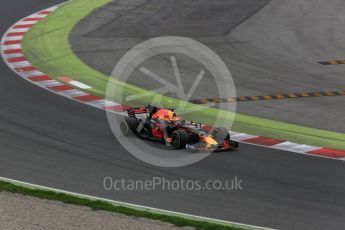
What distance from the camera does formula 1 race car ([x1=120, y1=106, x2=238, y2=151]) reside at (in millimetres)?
20109

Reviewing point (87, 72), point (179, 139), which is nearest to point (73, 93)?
point (87, 72)

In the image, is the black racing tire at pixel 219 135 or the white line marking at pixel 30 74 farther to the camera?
the white line marking at pixel 30 74

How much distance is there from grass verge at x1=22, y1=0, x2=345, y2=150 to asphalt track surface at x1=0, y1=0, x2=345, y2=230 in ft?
6.11

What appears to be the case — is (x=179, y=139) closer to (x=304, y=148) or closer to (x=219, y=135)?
(x=219, y=135)

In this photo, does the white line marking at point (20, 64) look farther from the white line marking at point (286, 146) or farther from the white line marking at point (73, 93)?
the white line marking at point (286, 146)

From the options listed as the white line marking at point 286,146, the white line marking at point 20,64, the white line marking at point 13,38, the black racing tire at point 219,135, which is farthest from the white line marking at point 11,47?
the white line marking at point 286,146

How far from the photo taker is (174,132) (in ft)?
66.3

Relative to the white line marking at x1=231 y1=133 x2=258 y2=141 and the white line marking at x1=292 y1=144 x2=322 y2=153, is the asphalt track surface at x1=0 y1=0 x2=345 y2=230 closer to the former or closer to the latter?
the white line marking at x1=292 y1=144 x2=322 y2=153

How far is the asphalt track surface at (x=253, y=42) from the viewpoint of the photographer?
83.6 feet

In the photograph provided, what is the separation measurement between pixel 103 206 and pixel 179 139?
4.41 m

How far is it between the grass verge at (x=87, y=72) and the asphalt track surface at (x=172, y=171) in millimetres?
1861

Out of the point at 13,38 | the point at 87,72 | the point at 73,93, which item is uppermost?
the point at 13,38

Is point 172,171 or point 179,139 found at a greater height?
point 179,139

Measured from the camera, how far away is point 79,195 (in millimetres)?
17344
